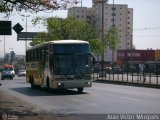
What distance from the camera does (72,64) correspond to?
28.4 metres

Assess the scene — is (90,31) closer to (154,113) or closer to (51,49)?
(51,49)

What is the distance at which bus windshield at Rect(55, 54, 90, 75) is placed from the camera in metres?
28.4

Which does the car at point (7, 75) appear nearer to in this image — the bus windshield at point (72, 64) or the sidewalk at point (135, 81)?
the sidewalk at point (135, 81)

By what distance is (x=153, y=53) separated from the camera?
125 m

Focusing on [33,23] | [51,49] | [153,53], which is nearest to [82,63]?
[51,49]

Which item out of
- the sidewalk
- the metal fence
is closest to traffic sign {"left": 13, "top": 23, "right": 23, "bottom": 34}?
the sidewalk

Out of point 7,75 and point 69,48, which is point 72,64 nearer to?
point 69,48

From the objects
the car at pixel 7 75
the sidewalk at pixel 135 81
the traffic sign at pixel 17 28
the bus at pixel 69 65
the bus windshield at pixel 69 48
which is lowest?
the car at pixel 7 75

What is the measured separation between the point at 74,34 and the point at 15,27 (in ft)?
153

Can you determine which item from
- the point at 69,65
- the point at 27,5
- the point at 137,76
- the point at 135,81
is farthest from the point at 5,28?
the point at 137,76

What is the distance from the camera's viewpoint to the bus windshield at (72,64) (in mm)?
28422

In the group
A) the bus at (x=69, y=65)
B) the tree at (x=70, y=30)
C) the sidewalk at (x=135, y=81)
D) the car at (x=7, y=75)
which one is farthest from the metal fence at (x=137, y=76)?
the car at (x=7, y=75)

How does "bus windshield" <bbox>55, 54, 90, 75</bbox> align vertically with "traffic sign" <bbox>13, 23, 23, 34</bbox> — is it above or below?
below

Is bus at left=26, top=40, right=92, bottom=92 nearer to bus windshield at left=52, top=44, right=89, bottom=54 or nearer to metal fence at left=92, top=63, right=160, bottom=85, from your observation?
bus windshield at left=52, top=44, right=89, bottom=54
